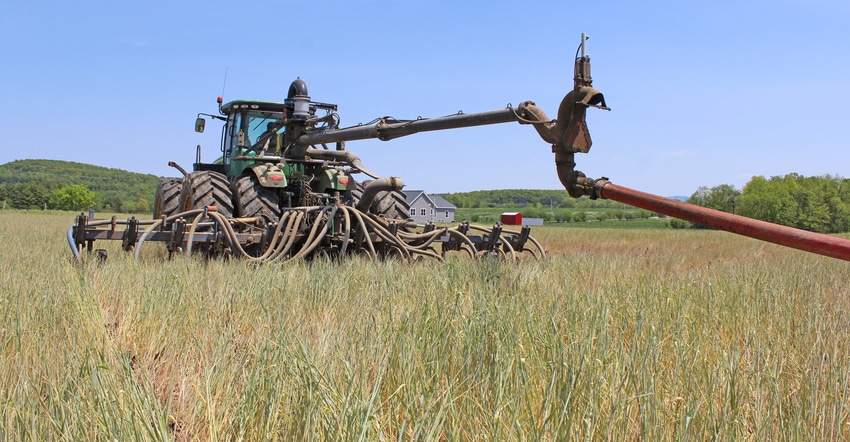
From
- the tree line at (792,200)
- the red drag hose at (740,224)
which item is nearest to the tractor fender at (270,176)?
the red drag hose at (740,224)

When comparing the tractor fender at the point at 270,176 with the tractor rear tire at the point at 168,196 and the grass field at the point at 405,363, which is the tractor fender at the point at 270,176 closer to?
the tractor rear tire at the point at 168,196

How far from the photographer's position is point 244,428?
2.09 metres

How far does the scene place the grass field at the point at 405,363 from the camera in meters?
2.06

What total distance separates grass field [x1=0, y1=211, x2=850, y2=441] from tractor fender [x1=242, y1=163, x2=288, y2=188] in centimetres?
325

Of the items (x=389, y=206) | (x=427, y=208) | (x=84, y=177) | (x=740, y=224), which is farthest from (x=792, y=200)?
(x=84, y=177)

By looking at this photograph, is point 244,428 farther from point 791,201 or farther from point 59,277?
point 791,201

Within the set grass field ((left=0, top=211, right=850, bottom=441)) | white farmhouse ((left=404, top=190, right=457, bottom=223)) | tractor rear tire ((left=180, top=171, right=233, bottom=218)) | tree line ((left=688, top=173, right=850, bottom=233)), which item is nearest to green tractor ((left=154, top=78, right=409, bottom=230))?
tractor rear tire ((left=180, top=171, right=233, bottom=218))

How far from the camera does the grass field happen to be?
6.75ft

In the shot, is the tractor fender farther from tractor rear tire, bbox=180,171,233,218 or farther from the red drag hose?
the red drag hose

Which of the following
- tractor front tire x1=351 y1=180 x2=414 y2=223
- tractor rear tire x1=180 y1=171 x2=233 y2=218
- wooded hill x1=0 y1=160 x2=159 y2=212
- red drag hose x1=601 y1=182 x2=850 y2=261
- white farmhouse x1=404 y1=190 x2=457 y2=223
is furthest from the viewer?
wooded hill x1=0 y1=160 x2=159 y2=212

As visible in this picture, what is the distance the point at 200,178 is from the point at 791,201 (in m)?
38.3

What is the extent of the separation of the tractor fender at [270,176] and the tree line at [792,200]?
1282 inches

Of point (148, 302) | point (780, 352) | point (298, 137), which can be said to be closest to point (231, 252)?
point (298, 137)

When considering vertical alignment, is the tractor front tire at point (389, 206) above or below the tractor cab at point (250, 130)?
below
